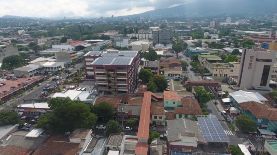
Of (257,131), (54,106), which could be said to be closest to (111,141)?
(54,106)

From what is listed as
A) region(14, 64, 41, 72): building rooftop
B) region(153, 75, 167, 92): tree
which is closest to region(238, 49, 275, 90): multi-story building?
region(153, 75, 167, 92): tree

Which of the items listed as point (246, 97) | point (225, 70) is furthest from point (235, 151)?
point (225, 70)

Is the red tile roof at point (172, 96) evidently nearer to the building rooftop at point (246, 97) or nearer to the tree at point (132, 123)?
the tree at point (132, 123)

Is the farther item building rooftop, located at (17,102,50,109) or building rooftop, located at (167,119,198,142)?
building rooftop, located at (17,102,50,109)

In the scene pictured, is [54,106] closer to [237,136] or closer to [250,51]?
[237,136]

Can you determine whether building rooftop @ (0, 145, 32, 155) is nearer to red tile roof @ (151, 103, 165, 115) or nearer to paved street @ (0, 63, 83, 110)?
paved street @ (0, 63, 83, 110)

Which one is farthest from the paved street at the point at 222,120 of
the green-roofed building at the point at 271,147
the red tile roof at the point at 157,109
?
the red tile roof at the point at 157,109

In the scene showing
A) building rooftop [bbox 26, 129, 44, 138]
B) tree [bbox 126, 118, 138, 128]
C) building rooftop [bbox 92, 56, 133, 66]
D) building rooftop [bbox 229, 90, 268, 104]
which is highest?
building rooftop [bbox 92, 56, 133, 66]
